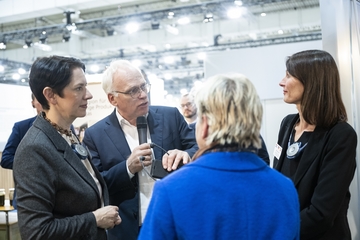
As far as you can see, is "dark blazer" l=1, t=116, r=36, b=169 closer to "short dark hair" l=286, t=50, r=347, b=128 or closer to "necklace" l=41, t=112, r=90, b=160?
"necklace" l=41, t=112, r=90, b=160

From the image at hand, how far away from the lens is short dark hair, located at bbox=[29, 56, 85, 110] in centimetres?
162

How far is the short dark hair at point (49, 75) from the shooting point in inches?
63.9

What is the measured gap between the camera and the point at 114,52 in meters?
13.6

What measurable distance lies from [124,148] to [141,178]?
19cm

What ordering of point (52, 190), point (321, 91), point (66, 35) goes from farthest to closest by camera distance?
point (66, 35)
point (321, 91)
point (52, 190)

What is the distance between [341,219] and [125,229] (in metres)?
1.11

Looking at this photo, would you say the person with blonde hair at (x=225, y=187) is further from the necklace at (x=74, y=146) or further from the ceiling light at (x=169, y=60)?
the ceiling light at (x=169, y=60)

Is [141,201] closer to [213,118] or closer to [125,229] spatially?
[125,229]

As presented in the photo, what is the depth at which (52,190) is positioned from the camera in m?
1.46

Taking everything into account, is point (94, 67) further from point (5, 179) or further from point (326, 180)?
point (326, 180)

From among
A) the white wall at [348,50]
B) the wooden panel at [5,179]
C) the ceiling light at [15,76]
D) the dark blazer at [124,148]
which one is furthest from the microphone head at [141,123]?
the ceiling light at [15,76]

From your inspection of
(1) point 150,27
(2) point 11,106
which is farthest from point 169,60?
(2) point 11,106

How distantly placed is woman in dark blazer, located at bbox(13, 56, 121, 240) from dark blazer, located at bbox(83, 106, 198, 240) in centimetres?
20

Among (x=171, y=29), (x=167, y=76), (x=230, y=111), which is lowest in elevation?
(x=230, y=111)
